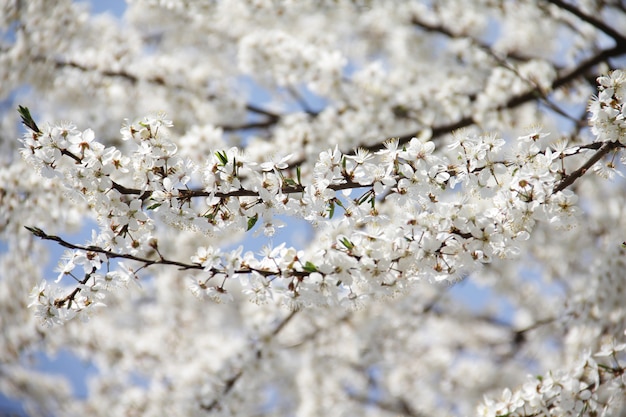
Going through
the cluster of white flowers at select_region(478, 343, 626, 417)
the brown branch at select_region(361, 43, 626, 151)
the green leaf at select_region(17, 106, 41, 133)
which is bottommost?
the cluster of white flowers at select_region(478, 343, 626, 417)

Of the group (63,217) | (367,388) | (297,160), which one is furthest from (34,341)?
(367,388)

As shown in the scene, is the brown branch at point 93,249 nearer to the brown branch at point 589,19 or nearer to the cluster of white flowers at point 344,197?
the cluster of white flowers at point 344,197

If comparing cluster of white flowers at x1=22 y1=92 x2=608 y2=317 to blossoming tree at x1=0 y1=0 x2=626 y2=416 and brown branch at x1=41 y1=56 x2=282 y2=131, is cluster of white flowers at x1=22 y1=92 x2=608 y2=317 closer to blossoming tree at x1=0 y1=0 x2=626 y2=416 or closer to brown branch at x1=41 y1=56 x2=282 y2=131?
blossoming tree at x1=0 y1=0 x2=626 y2=416

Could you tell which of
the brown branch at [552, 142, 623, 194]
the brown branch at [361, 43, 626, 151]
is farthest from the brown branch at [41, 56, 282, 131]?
the brown branch at [552, 142, 623, 194]

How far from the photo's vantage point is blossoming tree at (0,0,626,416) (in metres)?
2.43

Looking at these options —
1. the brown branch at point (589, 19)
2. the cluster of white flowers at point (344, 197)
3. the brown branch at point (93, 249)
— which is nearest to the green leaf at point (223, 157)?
Answer: the cluster of white flowers at point (344, 197)

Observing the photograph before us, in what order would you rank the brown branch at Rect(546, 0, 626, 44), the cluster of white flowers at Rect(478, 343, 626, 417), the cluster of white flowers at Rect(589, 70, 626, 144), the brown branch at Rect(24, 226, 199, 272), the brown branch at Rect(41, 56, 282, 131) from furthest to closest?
the brown branch at Rect(41, 56, 282, 131)
the brown branch at Rect(546, 0, 626, 44)
the cluster of white flowers at Rect(478, 343, 626, 417)
the brown branch at Rect(24, 226, 199, 272)
the cluster of white flowers at Rect(589, 70, 626, 144)

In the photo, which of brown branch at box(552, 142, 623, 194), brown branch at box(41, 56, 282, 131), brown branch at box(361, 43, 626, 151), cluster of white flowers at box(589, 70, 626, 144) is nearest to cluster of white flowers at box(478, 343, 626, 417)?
brown branch at box(552, 142, 623, 194)

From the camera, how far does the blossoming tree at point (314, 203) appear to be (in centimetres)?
243

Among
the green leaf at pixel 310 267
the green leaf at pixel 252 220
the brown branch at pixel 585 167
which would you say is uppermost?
the green leaf at pixel 252 220

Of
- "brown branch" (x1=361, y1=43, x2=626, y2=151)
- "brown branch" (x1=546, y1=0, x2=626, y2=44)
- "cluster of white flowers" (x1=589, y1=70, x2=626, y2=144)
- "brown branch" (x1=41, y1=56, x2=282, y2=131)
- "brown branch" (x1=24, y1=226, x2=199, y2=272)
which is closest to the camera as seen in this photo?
"cluster of white flowers" (x1=589, y1=70, x2=626, y2=144)

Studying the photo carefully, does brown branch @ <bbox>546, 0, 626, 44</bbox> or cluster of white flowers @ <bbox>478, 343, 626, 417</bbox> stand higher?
brown branch @ <bbox>546, 0, 626, 44</bbox>

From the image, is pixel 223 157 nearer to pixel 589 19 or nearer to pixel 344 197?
pixel 344 197

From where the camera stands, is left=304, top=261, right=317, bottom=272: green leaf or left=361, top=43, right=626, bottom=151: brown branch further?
left=361, top=43, right=626, bottom=151: brown branch
